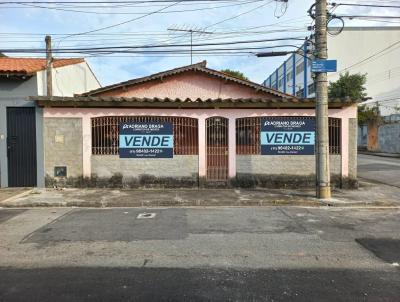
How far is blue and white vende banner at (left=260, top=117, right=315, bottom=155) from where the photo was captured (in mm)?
13867

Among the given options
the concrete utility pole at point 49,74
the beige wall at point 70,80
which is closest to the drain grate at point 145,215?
the beige wall at point 70,80

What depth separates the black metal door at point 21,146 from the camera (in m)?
13.5

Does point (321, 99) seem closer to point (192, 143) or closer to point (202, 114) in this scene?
point (202, 114)

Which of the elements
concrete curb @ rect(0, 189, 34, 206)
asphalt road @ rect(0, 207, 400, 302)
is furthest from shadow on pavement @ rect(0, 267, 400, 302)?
concrete curb @ rect(0, 189, 34, 206)

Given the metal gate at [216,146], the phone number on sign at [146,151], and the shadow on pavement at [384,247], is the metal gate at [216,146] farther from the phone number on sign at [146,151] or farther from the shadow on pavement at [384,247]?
the shadow on pavement at [384,247]

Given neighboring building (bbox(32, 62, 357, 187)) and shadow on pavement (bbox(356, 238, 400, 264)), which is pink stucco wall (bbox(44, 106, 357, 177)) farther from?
shadow on pavement (bbox(356, 238, 400, 264))

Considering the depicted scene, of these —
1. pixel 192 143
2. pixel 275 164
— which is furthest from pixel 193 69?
pixel 275 164

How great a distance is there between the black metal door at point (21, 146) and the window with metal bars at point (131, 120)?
1964 mm

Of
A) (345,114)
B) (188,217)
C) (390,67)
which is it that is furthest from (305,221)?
(390,67)

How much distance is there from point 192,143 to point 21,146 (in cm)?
548

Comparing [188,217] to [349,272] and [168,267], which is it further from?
[349,272]

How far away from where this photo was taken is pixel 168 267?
18.9ft

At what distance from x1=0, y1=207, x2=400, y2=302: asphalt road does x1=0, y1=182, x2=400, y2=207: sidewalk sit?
4.14 feet

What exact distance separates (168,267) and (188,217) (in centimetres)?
357
